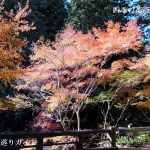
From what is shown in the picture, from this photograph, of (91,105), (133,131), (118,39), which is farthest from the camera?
(91,105)

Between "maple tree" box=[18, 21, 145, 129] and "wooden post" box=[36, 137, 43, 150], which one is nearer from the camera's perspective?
"wooden post" box=[36, 137, 43, 150]

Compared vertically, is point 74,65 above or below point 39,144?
above

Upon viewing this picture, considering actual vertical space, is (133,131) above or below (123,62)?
below

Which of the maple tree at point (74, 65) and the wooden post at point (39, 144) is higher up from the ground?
the maple tree at point (74, 65)

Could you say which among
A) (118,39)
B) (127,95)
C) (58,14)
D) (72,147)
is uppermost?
(58,14)

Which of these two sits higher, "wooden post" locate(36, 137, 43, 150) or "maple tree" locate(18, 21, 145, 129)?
"maple tree" locate(18, 21, 145, 129)

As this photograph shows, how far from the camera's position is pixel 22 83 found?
47.9 feet

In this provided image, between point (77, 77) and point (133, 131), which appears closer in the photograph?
A: point (133, 131)

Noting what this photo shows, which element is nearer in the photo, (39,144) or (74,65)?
(39,144)

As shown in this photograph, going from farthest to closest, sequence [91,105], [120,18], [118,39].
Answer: [120,18] → [91,105] → [118,39]

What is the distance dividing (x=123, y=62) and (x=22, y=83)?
478 centimetres

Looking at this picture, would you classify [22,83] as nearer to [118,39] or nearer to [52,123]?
[52,123]

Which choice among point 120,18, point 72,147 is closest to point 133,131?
point 72,147

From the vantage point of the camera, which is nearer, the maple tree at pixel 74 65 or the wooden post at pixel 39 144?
the wooden post at pixel 39 144
